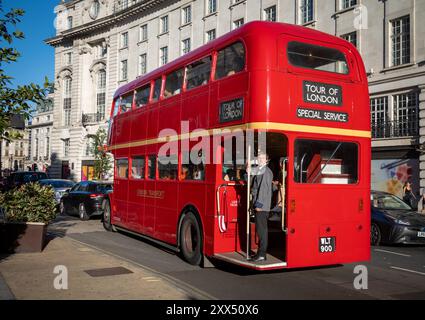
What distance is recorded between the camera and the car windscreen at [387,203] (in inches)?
544

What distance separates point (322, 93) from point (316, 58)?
72 cm

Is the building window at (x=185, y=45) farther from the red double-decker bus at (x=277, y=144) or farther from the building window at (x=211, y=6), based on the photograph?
the red double-decker bus at (x=277, y=144)

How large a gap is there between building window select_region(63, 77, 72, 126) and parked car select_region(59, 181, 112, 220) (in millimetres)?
39572

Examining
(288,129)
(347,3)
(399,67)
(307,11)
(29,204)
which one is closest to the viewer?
(288,129)

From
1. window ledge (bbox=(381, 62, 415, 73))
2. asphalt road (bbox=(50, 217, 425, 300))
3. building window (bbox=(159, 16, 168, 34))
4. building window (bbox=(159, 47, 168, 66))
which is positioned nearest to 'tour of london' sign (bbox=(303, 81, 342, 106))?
asphalt road (bbox=(50, 217, 425, 300))


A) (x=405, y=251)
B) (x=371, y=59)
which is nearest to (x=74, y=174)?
(x=371, y=59)

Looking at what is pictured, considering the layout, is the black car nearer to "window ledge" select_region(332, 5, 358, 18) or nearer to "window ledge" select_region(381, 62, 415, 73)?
"window ledge" select_region(381, 62, 415, 73)

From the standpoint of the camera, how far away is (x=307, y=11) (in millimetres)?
31438

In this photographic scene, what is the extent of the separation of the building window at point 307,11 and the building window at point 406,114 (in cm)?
840

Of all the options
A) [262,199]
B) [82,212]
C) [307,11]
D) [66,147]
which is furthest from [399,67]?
[66,147]

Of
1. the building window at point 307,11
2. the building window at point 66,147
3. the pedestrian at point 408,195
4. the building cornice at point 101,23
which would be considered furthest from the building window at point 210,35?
the building window at point 66,147

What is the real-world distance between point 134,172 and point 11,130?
4979mm

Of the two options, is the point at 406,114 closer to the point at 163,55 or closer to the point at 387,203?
the point at 387,203

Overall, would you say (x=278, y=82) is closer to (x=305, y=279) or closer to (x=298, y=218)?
(x=298, y=218)
